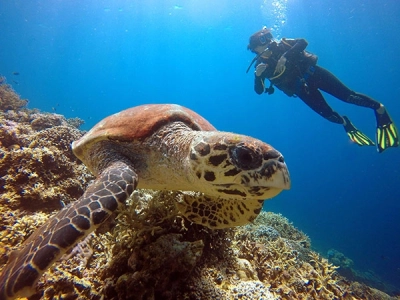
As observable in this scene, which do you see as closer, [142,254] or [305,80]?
[142,254]

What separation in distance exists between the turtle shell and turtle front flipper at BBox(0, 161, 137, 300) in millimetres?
826

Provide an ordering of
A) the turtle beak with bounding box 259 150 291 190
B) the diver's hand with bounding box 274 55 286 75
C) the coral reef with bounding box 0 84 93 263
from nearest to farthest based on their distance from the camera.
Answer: the turtle beak with bounding box 259 150 291 190
the coral reef with bounding box 0 84 93 263
the diver's hand with bounding box 274 55 286 75

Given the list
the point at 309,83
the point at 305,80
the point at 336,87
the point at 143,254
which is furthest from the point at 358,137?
the point at 143,254

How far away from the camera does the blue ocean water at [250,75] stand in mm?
47250

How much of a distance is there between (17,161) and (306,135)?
123 meters

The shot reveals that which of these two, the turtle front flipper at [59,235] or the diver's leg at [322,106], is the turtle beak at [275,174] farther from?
the diver's leg at [322,106]

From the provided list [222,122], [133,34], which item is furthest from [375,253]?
[222,122]

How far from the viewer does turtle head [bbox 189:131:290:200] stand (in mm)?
1942

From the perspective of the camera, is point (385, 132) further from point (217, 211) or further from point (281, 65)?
point (217, 211)

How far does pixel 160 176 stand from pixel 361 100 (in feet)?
30.7

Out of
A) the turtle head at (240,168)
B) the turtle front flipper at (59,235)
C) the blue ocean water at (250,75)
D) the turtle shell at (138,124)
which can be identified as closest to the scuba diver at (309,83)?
the turtle shell at (138,124)

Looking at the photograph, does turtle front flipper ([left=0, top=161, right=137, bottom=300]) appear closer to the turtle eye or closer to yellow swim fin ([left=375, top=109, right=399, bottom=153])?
the turtle eye

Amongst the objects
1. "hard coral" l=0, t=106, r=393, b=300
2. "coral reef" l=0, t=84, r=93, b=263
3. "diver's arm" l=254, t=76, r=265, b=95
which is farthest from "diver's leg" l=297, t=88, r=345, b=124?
"coral reef" l=0, t=84, r=93, b=263

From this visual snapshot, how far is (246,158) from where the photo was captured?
6.55 feet
